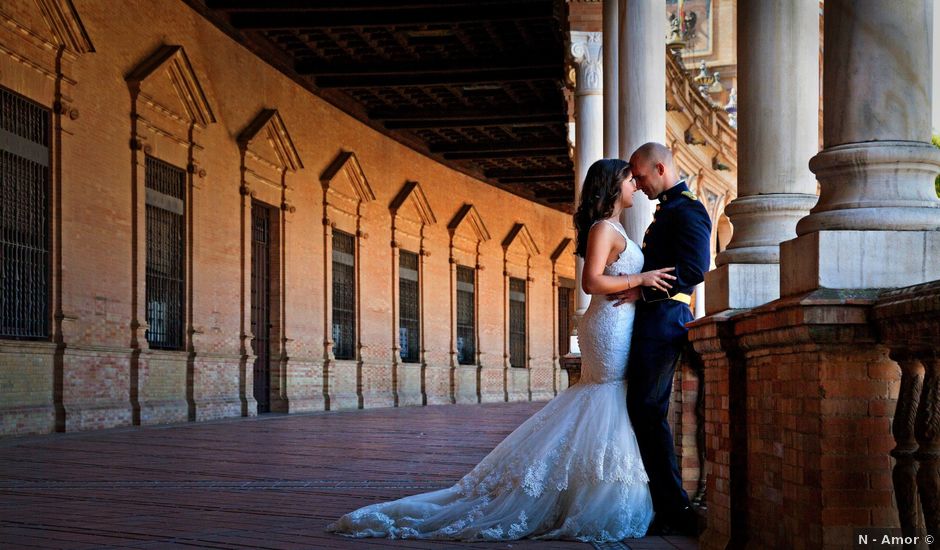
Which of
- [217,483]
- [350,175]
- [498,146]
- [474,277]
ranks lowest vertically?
[217,483]

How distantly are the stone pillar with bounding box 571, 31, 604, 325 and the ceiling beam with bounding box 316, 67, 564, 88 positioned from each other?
4377 millimetres

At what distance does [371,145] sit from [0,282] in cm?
1341

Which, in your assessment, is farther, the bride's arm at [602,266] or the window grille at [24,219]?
the window grille at [24,219]

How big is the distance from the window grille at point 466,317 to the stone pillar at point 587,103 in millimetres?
13924

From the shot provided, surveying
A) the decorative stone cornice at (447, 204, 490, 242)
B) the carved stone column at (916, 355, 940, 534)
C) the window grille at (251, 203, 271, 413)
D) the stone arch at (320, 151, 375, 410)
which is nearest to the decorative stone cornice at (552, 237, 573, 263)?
the decorative stone cornice at (447, 204, 490, 242)

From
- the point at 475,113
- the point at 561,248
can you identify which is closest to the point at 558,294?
the point at 561,248

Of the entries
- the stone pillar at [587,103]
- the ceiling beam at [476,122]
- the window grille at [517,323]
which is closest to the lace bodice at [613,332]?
the stone pillar at [587,103]

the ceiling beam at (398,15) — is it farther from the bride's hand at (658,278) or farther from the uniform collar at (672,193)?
the bride's hand at (658,278)

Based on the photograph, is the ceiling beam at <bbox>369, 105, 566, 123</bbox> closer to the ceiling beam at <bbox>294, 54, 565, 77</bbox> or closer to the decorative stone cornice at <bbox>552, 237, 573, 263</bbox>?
the ceiling beam at <bbox>294, 54, 565, 77</bbox>

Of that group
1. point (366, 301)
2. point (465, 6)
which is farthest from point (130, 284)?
point (366, 301)

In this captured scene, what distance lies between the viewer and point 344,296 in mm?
24266

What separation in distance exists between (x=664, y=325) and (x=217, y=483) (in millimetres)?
3614

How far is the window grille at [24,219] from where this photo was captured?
1300 centimetres

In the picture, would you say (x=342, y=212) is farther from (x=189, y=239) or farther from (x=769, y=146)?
(x=769, y=146)
